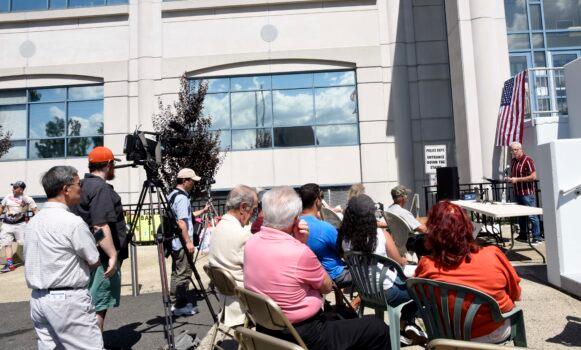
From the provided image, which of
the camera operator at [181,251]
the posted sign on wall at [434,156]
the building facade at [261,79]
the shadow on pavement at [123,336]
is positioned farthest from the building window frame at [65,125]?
the shadow on pavement at [123,336]

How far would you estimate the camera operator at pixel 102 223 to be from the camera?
3752mm

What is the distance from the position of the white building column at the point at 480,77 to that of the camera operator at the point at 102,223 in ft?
37.4

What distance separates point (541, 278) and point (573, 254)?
872 mm

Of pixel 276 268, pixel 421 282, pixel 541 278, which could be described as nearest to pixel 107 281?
pixel 276 268

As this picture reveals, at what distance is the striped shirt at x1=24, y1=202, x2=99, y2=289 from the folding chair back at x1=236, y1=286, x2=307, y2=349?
43.5 inches

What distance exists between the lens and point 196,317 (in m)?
5.44

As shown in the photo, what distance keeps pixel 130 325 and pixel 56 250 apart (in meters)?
2.73

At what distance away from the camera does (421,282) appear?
2.76 m

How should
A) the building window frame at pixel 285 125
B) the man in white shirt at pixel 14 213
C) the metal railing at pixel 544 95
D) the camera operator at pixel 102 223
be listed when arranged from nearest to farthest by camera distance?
the camera operator at pixel 102 223, the man in white shirt at pixel 14 213, the metal railing at pixel 544 95, the building window frame at pixel 285 125

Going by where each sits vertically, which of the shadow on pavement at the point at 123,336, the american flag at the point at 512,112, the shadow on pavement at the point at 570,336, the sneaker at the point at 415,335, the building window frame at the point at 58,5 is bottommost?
the shadow on pavement at the point at 123,336

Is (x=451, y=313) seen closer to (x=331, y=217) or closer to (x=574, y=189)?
(x=574, y=189)

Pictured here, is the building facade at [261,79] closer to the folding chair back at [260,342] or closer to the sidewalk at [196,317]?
the sidewalk at [196,317]

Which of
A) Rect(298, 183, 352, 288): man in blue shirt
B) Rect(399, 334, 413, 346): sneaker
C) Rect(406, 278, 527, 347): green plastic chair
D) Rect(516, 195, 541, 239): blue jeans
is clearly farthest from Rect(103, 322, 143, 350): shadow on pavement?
Rect(516, 195, 541, 239): blue jeans

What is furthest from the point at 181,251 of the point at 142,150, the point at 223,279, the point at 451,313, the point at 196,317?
the point at 451,313
